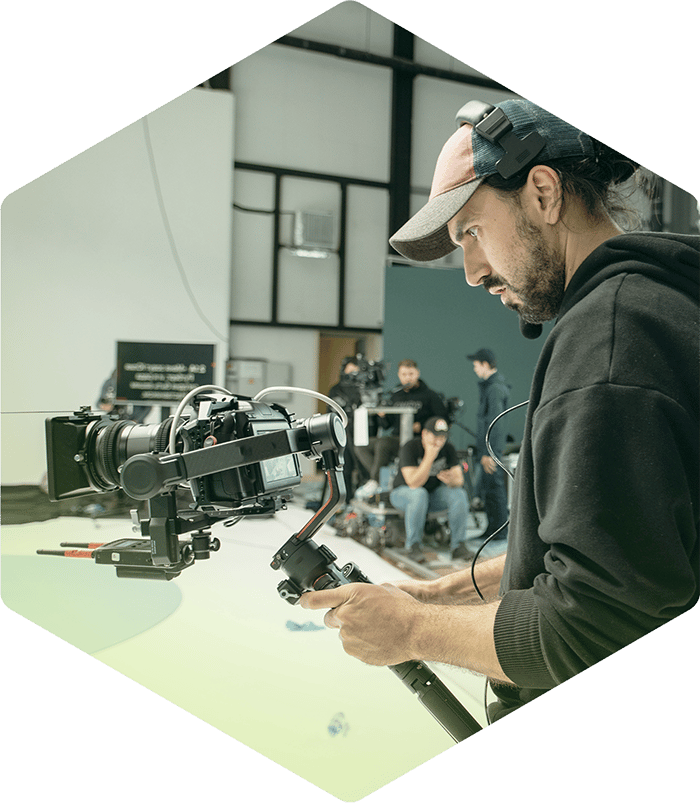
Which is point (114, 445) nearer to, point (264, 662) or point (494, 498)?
point (264, 662)

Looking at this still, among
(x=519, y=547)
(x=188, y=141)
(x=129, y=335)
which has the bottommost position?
(x=519, y=547)

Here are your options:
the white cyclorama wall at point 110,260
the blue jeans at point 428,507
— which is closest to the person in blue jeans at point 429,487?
the blue jeans at point 428,507

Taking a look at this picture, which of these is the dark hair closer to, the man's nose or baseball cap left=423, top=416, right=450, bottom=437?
the man's nose

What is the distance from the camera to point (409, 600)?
115 centimetres

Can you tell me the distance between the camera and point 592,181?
3.58ft

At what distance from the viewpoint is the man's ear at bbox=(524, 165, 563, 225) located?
1058 mm

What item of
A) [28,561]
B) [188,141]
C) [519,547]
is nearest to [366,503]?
[519,547]

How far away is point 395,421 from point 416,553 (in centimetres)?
33

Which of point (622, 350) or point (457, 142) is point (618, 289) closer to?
point (622, 350)

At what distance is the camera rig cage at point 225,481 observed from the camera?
107 centimetres

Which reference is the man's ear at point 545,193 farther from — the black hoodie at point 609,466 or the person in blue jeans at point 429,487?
the person in blue jeans at point 429,487

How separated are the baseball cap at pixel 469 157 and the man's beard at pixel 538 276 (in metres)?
0.11

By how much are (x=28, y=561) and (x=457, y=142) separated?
1.63 m

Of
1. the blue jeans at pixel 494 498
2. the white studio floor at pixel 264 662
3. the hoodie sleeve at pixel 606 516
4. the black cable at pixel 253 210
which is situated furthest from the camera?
the blue jeans at pixel 494 498
